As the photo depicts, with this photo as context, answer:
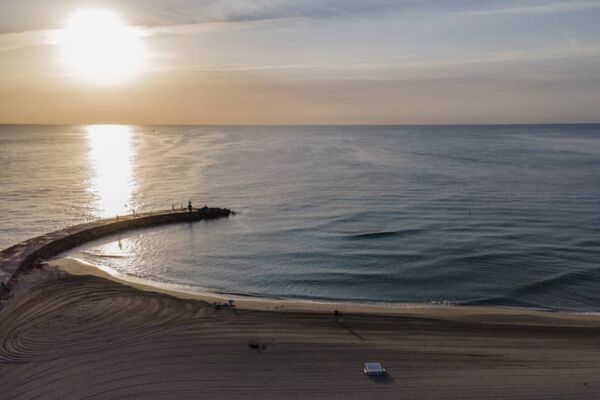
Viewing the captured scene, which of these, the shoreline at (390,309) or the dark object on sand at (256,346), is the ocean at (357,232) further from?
the dark object on sand at (256,346)

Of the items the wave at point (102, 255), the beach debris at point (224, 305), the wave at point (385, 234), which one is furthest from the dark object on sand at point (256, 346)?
the wave at point (385, 234)

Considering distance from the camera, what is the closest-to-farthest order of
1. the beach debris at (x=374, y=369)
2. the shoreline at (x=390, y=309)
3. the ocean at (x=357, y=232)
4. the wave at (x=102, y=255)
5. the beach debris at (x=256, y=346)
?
the beach debris at (x=374, y=369)
the beach debris at (x=256, y=346)
the shoreline at (x=390, y=309)
the ocean at (x=357, y=232)
the wave at (x=102, y=255)

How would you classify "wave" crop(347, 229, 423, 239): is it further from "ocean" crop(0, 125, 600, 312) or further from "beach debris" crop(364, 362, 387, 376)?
"beach debris" crop(364, 362, 387, 376)

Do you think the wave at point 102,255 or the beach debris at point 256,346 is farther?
the wave at point 102,255

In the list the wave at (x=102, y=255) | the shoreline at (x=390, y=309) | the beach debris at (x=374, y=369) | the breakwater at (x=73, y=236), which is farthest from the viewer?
the wave at (x=102, y=255)

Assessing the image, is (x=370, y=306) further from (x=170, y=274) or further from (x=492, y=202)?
(x=492, y=202)

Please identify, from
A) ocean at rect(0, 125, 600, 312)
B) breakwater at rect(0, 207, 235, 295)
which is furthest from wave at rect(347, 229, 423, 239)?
breakwater at rect(0, 207, 235, 295)
